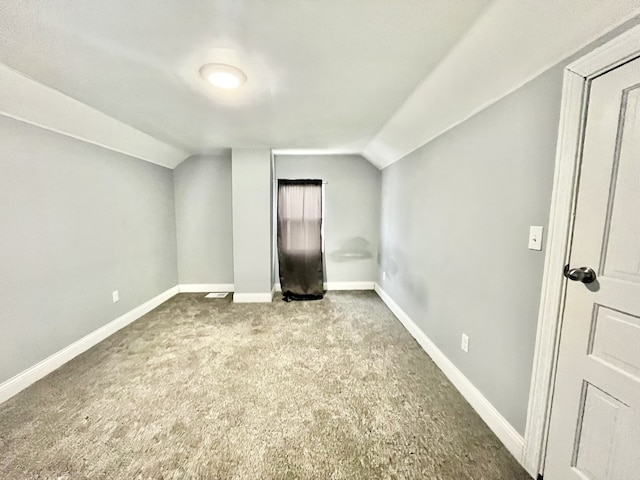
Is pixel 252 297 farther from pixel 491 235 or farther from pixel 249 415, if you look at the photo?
pixel 491 235

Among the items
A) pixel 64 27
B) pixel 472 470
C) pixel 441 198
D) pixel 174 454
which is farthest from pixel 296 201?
pixel 472 470

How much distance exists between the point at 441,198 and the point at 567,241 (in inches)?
45.9

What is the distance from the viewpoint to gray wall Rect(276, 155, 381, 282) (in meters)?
4.16

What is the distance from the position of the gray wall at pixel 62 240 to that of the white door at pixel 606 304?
3398 millimetres

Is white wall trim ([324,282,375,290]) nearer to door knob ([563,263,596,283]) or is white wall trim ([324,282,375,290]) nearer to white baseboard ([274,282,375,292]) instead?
white baseboard ([274,282,375,292])

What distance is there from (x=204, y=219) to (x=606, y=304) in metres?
4.40

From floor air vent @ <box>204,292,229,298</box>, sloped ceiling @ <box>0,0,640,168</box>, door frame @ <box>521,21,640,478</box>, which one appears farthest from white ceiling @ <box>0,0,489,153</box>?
floor air vent @ <box>204,292,229,298</box>

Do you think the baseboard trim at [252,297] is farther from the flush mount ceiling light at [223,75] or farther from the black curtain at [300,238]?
the flush mount ceiling light at [223,75]

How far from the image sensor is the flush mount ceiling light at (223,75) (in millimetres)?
1582

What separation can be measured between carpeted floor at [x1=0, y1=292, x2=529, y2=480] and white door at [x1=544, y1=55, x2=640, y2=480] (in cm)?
48

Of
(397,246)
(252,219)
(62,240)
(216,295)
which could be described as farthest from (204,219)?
(397,246)

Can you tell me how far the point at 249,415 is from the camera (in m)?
1.68

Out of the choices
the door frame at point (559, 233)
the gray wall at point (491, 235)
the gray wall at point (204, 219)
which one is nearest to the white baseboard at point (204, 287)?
the gray wall at point (204, 219)

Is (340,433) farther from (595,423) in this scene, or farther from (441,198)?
(441,198)
